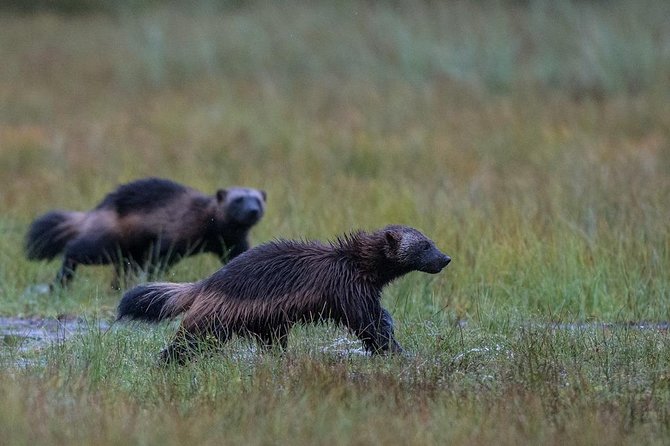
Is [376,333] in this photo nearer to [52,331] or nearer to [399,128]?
[52,331]

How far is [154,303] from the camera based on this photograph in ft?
19.6

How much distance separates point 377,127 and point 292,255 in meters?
7.92

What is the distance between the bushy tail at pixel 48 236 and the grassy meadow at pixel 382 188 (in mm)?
225

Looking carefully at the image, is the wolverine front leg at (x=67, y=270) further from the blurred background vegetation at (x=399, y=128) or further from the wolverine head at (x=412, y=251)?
the wolverine head at (x=412, y=251)

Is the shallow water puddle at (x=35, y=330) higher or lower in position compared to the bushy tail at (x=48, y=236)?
lower

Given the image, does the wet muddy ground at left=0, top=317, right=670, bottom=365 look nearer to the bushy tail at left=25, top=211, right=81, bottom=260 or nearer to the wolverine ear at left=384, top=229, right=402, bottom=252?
the wolverine ear at left=384, top=229, right=402, bottom=252

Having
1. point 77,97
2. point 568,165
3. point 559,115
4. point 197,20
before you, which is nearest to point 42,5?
point 197,20

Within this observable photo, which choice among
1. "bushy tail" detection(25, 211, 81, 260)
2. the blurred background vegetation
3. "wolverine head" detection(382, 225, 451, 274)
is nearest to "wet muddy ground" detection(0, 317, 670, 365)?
the blurred background vegetation

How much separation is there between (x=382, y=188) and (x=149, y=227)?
2.18 meters

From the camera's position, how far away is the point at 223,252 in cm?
929

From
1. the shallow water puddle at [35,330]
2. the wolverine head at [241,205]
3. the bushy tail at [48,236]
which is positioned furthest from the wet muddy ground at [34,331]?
the wolverine head at [241,205]

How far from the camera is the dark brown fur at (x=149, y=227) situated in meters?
9.09

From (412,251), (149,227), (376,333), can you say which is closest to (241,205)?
(149,227)

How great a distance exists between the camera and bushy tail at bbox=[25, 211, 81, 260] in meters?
9.12
